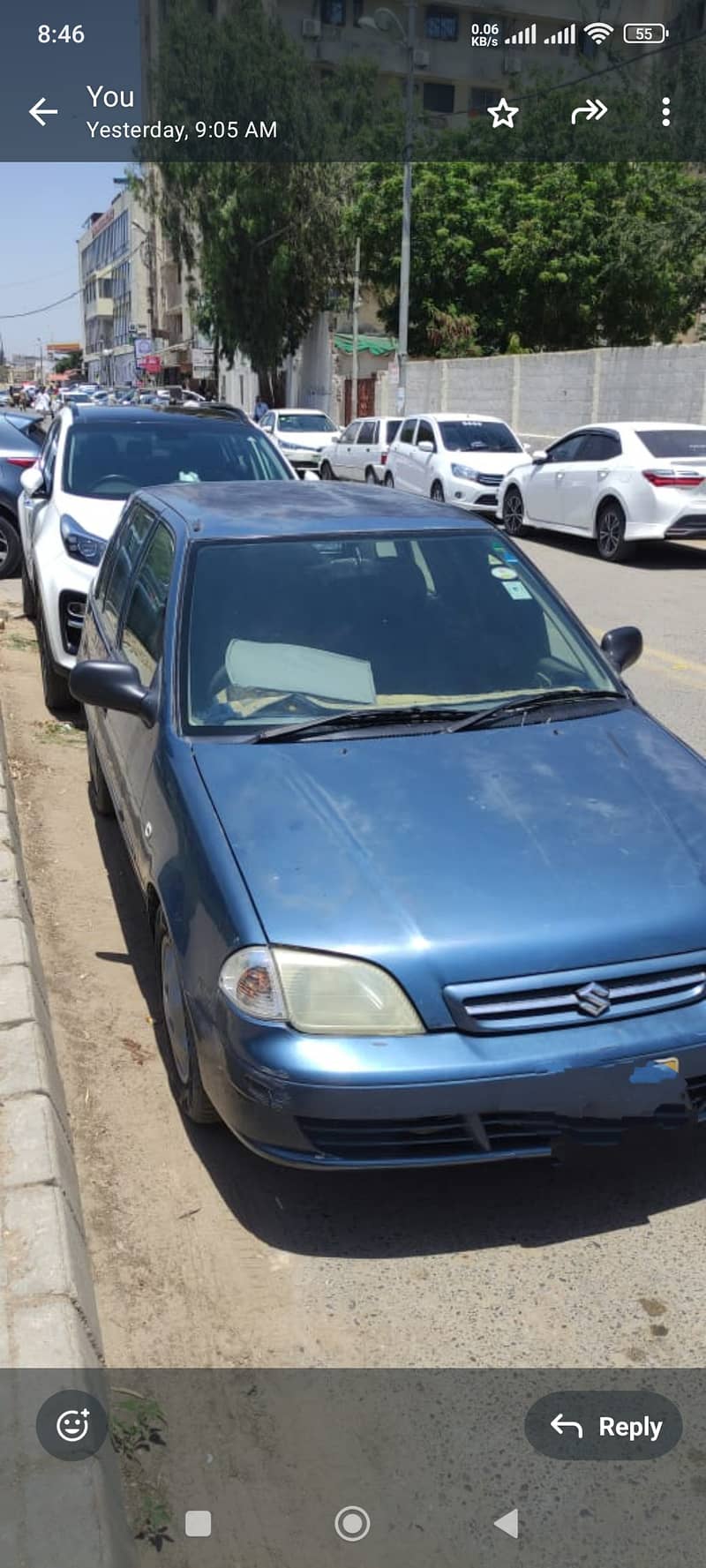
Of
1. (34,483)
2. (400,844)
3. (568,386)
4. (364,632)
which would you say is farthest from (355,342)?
(400,844)

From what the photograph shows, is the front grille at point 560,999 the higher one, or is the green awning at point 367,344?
the front grille at point 560,999

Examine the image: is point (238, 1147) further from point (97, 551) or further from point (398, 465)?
point (398, 465)

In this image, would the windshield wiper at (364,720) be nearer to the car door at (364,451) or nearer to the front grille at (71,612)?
the front grille at (71,612)

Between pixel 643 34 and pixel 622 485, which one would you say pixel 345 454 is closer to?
pixel 643 34

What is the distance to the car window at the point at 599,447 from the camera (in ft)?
51.4

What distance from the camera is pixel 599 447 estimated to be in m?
16.0

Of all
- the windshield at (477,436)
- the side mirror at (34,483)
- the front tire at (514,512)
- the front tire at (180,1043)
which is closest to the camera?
the front tire at (180,1043)

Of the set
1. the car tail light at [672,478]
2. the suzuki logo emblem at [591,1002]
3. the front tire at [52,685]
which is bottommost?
the front tire at [52,685]

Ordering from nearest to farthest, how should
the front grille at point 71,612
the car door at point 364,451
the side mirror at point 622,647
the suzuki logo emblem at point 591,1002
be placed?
1. the suzuki logo emblem at point 591,1002
2. the side mirror at point 622,647
3. the front grille at point 71,612
4. the car door at point 364,451

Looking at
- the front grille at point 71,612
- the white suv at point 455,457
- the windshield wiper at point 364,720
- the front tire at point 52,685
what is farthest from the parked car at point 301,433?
the windshield wiper at point 364,720

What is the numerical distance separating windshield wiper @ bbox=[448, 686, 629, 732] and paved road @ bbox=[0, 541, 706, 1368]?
129cm

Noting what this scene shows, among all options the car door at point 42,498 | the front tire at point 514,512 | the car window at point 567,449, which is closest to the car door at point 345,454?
the front tire at point 514,512

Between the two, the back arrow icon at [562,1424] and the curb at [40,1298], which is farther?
the back arrow icon at [562,1424]

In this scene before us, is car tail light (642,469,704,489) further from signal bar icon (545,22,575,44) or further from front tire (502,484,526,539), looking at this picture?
signal bar icon (545,22,575,44)
